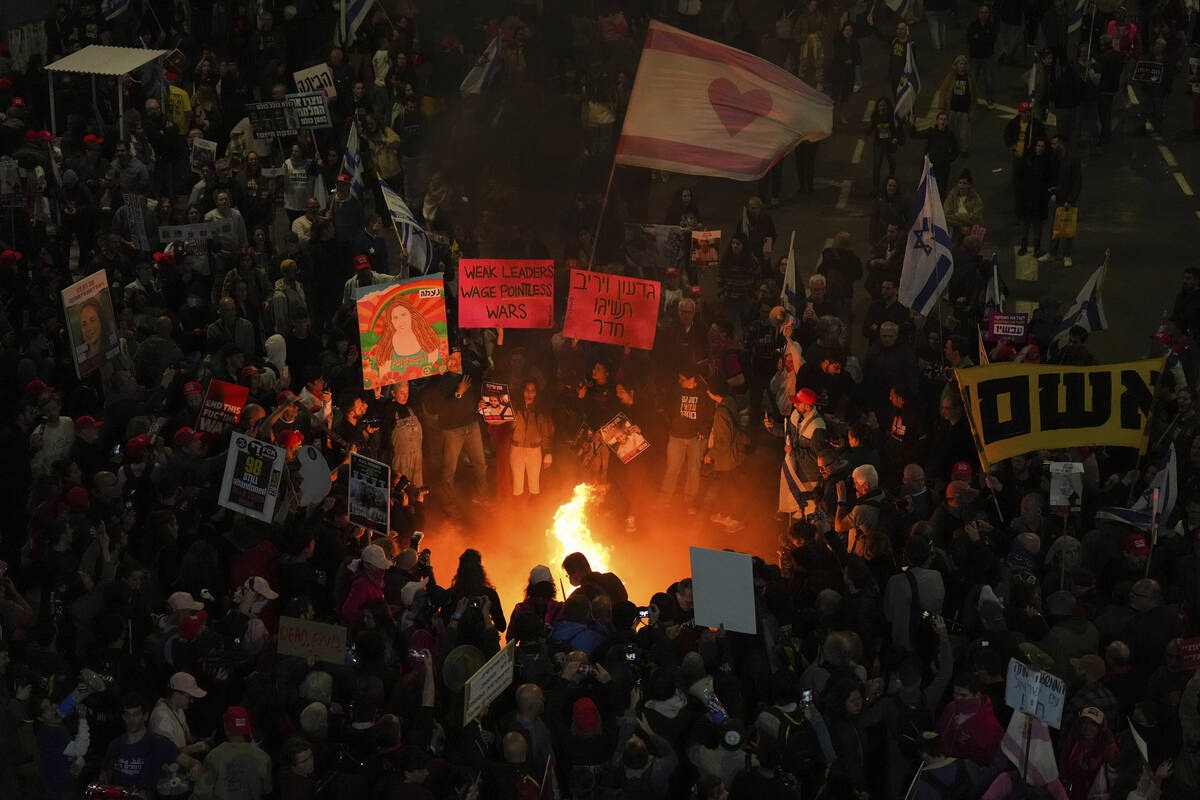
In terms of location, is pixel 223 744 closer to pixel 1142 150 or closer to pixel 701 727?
pixel 701 727

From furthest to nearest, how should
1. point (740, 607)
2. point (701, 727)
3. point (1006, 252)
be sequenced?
point (1006, 252), point (740, 607), point (701, 727)

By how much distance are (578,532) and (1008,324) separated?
15.9ft

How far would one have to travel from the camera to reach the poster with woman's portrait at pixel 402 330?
1582 centimetres

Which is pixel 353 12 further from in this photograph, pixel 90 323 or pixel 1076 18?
pixel 1076 18

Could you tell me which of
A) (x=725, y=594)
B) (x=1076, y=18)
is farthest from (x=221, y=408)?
(x=1076, y=18)

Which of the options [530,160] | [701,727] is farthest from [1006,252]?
[701,727]

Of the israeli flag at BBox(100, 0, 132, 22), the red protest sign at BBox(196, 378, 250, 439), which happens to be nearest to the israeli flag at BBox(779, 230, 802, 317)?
the red protest sign at BBox(196, 378, 250, 439)

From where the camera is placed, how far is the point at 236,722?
34.3 feet

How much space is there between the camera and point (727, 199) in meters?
24.9

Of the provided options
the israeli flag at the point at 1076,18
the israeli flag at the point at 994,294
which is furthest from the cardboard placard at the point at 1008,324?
the israeli flag at the point at 1076,18

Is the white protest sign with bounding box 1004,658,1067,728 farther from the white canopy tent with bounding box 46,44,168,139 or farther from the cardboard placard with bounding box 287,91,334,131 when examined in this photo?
the white canopy tent with bounding box 46,44,168,139

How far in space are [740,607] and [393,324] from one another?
579cm

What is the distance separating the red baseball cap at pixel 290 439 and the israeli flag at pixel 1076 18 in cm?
1657

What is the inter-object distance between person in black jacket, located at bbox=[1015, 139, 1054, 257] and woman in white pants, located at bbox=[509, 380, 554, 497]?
8.06 meters
